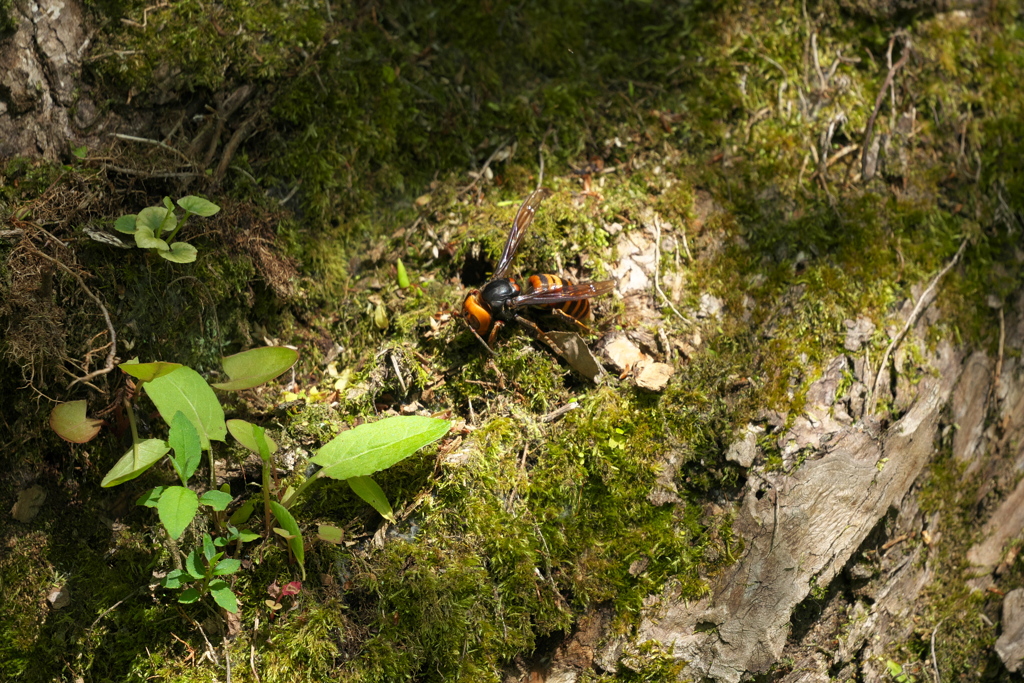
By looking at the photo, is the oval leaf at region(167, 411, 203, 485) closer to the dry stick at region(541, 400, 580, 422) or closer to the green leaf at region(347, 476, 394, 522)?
the green leaf at region(347, 476, 394, 522)

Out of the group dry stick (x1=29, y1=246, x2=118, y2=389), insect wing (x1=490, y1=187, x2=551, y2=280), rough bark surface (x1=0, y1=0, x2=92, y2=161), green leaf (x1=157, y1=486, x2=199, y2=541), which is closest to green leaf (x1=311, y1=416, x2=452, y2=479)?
green leaf (x1=157, y1=486, x2=199, y2=541)

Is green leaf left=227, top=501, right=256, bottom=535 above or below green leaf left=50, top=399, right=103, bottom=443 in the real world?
below

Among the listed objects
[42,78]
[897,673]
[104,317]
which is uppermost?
[42,78]

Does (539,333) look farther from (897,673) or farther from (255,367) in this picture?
(897,673)

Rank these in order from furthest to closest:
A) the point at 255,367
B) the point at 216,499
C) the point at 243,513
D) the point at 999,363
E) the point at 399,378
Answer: the point at 999,363 → the point at 399,378 → the point at 255,367 → the point at 243,513 → the point at 216,499

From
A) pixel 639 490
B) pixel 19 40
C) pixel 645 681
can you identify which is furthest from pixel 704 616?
pixel 19 40

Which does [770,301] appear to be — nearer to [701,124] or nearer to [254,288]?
[701,124]

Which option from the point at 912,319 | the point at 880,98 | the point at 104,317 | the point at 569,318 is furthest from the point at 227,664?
the point at 880,98
